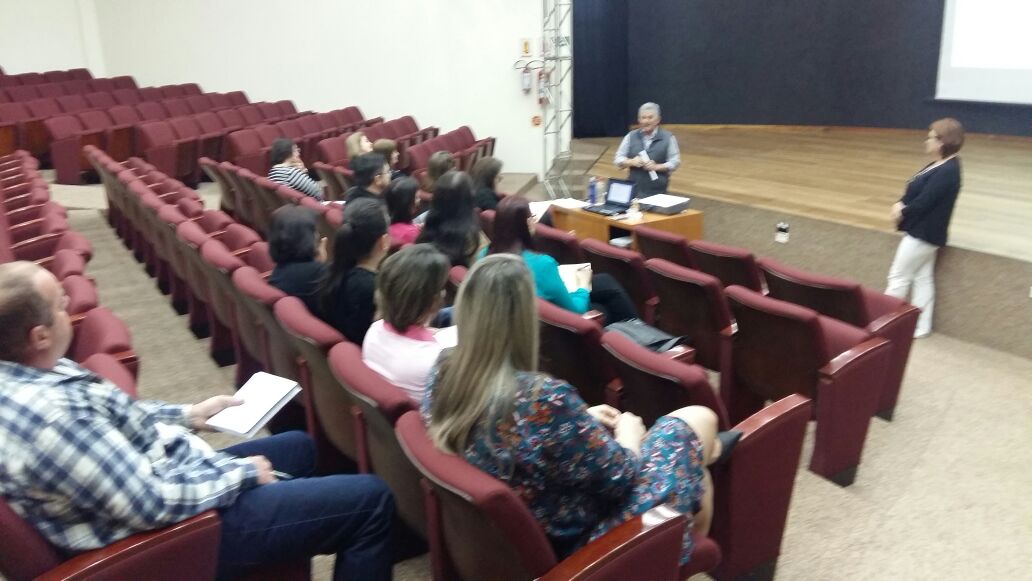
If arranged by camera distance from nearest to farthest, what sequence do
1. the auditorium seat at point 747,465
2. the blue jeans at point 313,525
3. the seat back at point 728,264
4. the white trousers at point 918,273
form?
the blue jeans at point 313,525 < the auditorium seat at point 747,465 < the seat back at point 728,264 < the white trousers at point 918,273

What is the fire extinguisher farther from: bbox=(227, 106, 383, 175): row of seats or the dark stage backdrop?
bbox=(227, 106, 383, 175): row of seats

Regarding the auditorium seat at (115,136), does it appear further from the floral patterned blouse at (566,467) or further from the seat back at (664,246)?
the floral patterned blouse at (566,467)

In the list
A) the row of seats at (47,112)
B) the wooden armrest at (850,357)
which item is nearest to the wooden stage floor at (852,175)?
the wooden armrest at (850,357)

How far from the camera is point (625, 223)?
195 inches

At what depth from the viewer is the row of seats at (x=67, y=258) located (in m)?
2.11

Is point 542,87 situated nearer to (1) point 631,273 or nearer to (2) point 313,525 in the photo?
(1) point 631,273

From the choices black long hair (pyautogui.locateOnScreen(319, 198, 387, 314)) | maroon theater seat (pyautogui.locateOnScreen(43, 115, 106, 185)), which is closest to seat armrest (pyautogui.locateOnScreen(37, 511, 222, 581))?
black long hair (pyautogui.locateOnScreen(319, 198, 387, 314))

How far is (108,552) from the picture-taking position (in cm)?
143

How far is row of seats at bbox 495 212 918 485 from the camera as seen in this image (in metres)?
2.50

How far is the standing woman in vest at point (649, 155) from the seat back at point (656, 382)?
357cm

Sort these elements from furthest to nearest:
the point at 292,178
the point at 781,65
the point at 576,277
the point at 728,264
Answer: the point at 781,65, the point at 292,178, the point at 728,264, the point at 576,277

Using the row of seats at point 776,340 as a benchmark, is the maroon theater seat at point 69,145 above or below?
above

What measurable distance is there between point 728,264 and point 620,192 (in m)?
1.98

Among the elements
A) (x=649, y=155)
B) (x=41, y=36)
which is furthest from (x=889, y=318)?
(x=41, y=36)
